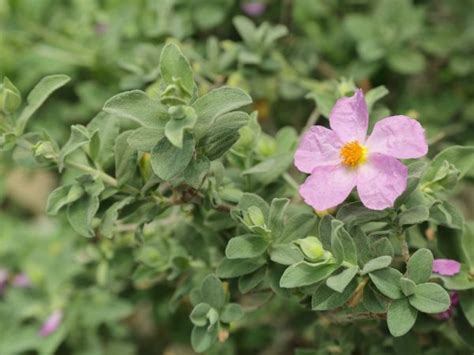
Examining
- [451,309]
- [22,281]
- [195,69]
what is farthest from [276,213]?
[22,281]

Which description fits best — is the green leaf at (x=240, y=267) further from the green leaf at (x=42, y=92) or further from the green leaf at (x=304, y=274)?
the green leaf at (x=42, y=92)

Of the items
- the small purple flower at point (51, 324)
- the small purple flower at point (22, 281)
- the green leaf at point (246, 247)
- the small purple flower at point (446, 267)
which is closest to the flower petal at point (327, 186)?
the green leaf at point (246, 247)

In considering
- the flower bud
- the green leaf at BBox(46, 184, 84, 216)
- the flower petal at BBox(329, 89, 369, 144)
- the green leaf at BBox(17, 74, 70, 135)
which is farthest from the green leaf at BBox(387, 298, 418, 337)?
the green leaf at BBox(17, 74, 70, 135)

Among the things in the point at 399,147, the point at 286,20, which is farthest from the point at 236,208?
the point at 286,20

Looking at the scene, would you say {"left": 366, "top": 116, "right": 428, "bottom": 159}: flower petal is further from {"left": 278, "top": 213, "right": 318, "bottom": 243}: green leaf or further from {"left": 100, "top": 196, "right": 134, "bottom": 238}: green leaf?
{"left": 100, "top": 196, "right": 134, "bottom": 238}: green leaf

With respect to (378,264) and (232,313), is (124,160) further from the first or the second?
(378,264)

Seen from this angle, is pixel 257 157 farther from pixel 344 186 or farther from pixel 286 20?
pixel 286 20
